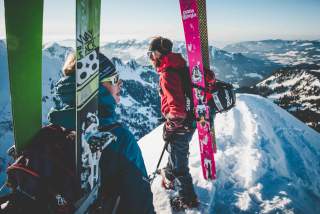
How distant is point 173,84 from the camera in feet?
11.8

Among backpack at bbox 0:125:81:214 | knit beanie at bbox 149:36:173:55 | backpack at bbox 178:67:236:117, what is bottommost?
backpack at bbox 0:125:81:214

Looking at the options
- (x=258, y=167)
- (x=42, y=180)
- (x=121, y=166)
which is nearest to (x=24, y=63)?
(x=42, y=180)

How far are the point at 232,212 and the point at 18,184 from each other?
325 centimetres

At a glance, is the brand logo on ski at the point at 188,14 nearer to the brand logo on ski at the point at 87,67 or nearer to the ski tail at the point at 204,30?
the ski tail at the point at 204,30

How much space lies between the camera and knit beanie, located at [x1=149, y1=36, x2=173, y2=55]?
375 centimetres

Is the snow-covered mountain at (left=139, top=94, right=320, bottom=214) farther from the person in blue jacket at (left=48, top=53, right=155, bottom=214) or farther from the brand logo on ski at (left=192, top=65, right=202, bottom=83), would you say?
the person in blue jacket at (left=48, top=53, right=155, bottom=214)

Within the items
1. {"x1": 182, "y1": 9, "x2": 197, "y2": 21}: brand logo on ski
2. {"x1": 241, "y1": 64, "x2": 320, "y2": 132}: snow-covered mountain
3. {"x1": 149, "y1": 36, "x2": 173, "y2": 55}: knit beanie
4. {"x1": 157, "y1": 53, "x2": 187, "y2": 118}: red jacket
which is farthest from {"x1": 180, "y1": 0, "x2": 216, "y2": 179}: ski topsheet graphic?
{"x1": 241, "y1": 64, "x2": 320, "y2": 132}: snow-covered mountain

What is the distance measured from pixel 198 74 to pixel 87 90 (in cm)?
264

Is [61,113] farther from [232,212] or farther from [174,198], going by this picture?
[232,212]

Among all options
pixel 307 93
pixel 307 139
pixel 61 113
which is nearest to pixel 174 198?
pixel 61 113

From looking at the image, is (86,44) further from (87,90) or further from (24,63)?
(24,63)

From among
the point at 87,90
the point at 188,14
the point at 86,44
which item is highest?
the point at 188,14

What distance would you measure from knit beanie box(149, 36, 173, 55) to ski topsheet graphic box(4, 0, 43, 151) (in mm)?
1651

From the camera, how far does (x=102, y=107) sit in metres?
2.25
